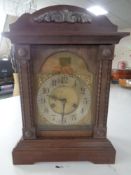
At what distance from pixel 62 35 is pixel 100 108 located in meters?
0.21

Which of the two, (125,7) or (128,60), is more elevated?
(125,7)

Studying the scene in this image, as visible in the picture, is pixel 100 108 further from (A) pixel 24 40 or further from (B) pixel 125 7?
(B) pixel 125 7

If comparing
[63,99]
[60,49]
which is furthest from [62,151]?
[60,49]

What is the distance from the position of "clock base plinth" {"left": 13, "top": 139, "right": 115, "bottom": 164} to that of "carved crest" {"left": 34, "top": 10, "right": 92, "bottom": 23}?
0.99 ft

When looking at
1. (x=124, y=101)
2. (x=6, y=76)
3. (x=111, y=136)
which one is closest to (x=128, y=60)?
(x=6, y=76)

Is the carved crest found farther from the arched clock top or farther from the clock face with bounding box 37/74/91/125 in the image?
the clock face with bounding box 37/74/91/125

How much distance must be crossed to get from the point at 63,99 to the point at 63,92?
19 millimetres

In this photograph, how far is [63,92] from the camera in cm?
49

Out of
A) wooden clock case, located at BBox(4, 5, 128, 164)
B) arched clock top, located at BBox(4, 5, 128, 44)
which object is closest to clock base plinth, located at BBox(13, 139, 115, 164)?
wooden clock case, located at BBox(4, 5, 128, 164)

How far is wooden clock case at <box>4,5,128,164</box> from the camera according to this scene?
→ 432 mm

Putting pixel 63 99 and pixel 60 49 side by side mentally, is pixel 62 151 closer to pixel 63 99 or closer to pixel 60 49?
pixel 63 99

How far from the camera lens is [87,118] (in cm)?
50

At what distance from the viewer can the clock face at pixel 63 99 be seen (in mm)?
478

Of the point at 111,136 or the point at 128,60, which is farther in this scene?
the point at 128,60
